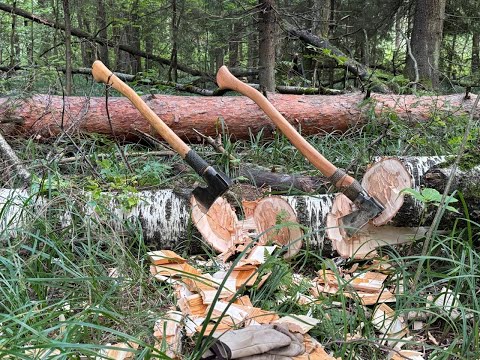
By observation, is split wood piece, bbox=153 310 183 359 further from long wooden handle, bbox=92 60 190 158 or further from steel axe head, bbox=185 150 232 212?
long wooden handle, bbox=92 60 190 158

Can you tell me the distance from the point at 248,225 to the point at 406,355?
138 cm

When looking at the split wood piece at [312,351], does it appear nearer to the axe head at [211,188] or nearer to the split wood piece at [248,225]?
the split wood piece at [248,225]

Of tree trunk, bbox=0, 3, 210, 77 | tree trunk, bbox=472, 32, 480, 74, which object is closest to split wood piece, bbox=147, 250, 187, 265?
tree trunk, bbox=0, 3, 210, 77

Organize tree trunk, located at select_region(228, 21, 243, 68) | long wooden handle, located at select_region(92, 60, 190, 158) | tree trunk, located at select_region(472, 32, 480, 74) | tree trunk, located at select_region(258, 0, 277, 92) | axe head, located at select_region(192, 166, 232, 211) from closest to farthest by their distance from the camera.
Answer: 1. axe head, located at select_region(192, 166, 232, 211)
2. long wooden handle, located at select_region(92, 60, 190, 158)
3. tree trunk, located at select_region(258, 0, 277, 92)
4. tree trunk, located at select_region(228, 21, 243, 68)
5. tree trunk, located at select_region(472, 32, 480, 74)

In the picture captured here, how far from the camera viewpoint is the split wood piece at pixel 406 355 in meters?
1.86

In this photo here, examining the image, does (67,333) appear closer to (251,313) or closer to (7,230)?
(251,313)

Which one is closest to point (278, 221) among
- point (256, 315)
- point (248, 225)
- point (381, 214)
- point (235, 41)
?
point (248, 225)

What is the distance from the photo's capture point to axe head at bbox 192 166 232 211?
9.00 feet

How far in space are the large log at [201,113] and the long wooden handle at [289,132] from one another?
117cm

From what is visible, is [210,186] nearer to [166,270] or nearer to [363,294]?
[166,270]

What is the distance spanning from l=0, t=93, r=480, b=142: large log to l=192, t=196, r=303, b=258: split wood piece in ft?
5.62

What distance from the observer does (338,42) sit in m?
9.39

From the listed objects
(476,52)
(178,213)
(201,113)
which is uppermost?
(476,52)

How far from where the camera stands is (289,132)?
10.4 ft
